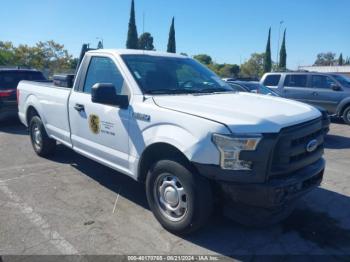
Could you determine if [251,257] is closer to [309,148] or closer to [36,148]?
[309,148]

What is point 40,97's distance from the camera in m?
6.19

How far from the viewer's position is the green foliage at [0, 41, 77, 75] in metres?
46.2

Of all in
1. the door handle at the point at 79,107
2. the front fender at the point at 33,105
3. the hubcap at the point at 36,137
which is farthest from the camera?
the hubcap at the point at 36,137

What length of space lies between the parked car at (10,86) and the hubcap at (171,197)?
24.5 feet

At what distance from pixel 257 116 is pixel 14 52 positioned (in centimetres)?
5075

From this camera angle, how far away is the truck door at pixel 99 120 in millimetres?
4164

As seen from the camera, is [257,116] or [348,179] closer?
[257,116]

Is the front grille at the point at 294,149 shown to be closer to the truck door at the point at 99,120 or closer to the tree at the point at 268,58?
the truck door at the point at 99,120

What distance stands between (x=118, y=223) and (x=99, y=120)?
1360mm

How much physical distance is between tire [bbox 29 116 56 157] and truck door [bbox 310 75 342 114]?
9.94m

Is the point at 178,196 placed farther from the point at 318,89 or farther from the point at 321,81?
the point at 321,81

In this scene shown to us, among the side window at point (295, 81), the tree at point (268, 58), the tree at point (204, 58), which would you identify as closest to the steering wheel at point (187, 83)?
the side window at point (295, 81)

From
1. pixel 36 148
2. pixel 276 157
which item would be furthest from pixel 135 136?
pixel 36 148

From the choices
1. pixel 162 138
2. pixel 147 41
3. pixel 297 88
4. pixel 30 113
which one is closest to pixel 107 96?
pixel 162 138
